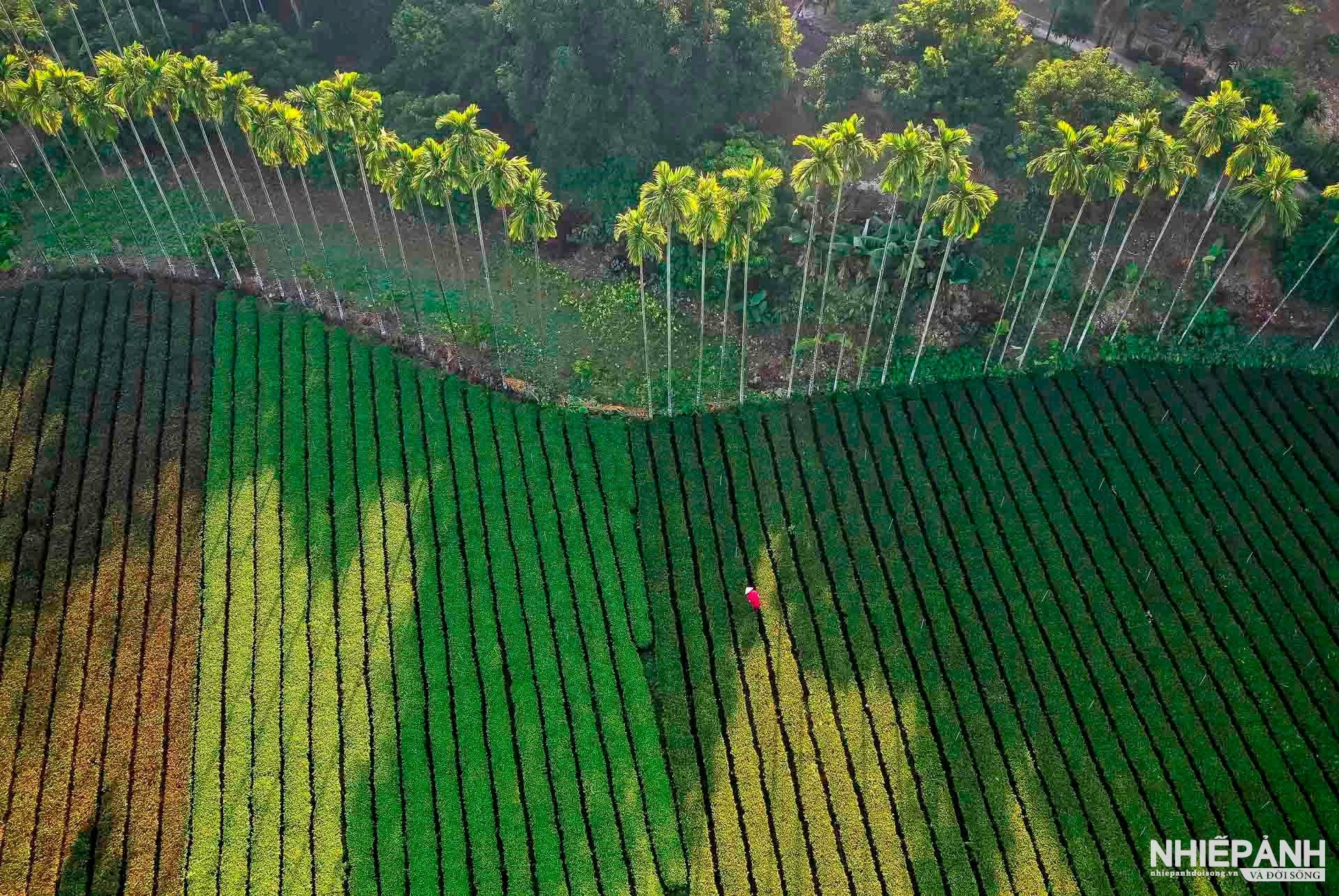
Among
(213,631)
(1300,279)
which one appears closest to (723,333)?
(213,631)

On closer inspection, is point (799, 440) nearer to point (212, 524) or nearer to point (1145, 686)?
point (1145, 686)

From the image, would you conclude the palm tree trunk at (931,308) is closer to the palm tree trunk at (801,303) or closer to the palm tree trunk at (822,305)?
the palm tree trunk at (822,305)

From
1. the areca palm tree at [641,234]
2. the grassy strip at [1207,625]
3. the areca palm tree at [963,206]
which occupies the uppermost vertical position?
the areca palm tree at [963,206]

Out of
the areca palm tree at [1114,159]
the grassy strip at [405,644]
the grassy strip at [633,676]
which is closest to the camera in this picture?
the grassy strip at [405,644]

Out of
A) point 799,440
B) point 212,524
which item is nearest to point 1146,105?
point 799,440

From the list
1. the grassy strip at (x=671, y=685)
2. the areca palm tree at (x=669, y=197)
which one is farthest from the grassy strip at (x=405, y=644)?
the areca palm tree at (x=669, y=197)

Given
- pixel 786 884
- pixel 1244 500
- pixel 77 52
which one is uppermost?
pixel 77 52

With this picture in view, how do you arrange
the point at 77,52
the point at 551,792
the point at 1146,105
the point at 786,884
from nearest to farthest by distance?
the point at 786,884, the point at 551,792, the point at 1146,105, the point at 77,52
